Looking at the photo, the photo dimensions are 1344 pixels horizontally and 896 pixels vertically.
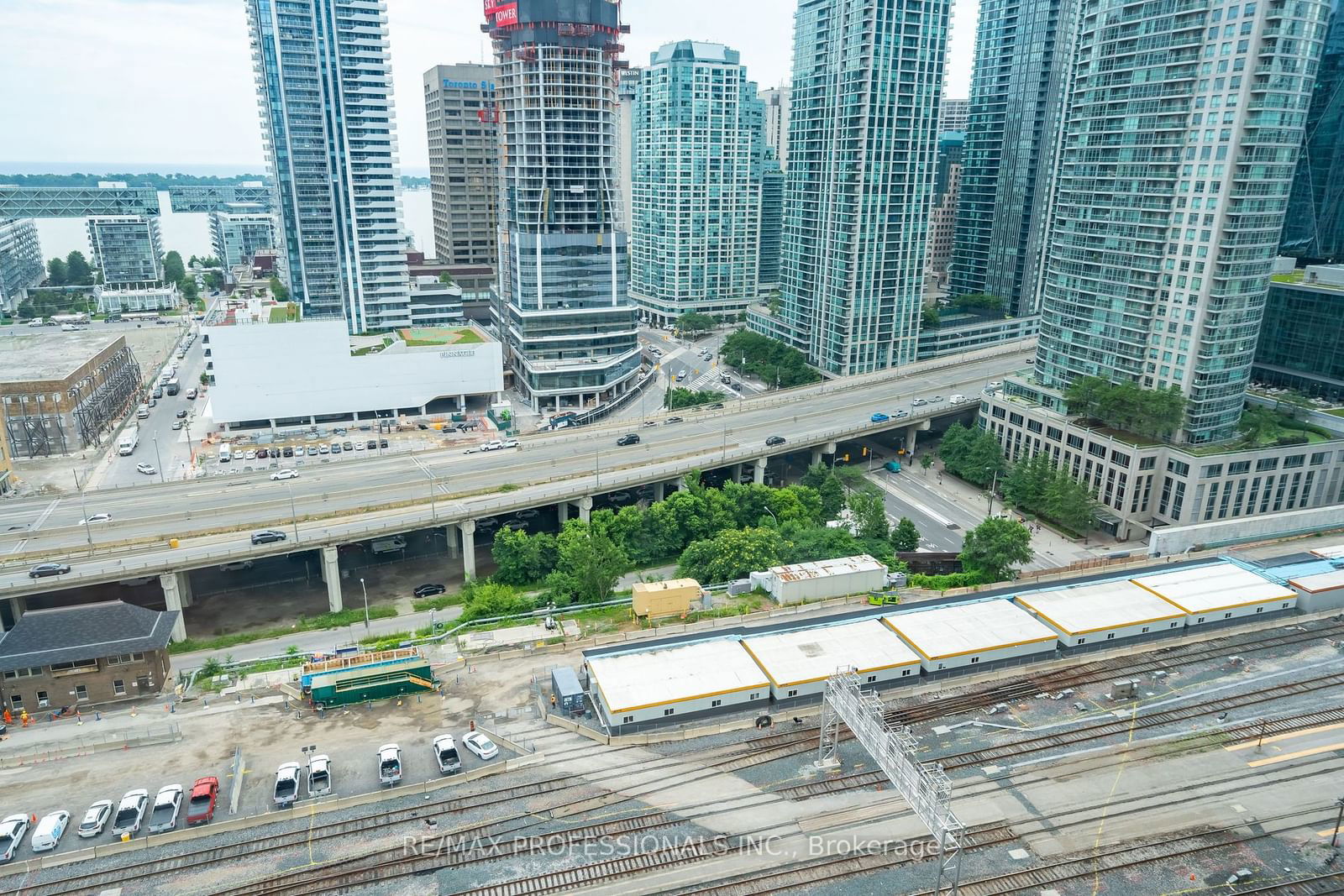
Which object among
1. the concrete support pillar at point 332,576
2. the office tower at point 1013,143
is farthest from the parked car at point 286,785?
the office tower at point 1013,143

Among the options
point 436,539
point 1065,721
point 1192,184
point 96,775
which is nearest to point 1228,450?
point 1192,184

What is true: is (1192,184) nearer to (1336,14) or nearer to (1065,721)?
(1336,14)

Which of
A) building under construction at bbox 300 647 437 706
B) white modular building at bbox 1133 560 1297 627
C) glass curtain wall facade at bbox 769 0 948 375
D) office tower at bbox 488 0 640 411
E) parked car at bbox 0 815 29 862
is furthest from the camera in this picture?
glass curtain wall facade at bbox 769 0 948 375

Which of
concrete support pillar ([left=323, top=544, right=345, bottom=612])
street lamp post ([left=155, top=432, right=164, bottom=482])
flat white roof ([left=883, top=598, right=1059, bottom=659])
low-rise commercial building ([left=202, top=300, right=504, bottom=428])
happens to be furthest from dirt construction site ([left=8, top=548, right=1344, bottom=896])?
low-rise commercial building ([left=202, top=300, right=504, bottom=428])

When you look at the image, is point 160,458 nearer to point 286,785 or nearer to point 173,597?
point 173,597

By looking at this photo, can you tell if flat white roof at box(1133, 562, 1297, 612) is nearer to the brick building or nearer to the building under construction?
the building under construction

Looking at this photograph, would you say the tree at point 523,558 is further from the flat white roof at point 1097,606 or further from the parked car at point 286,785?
the flat white roof at point 1097,606
